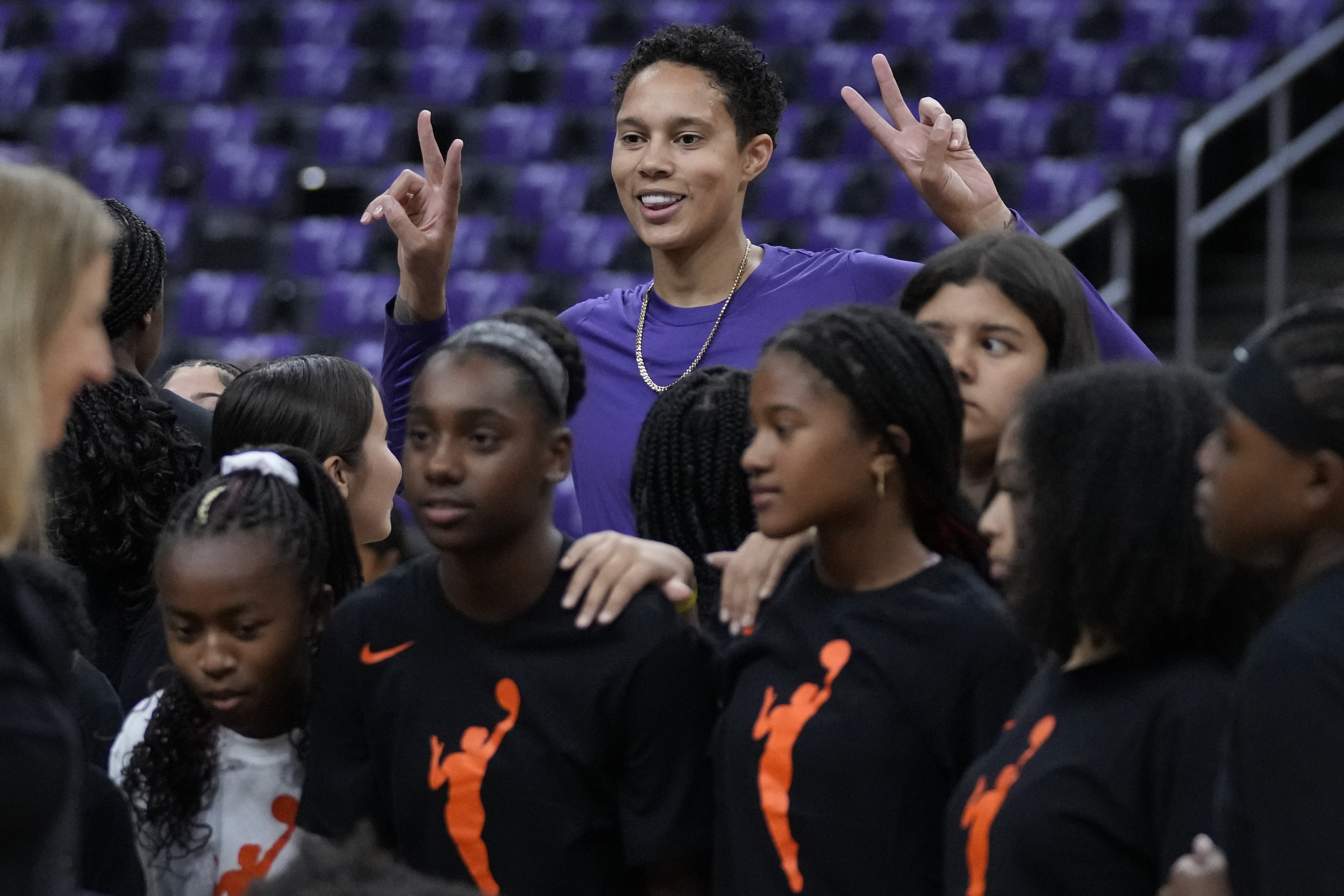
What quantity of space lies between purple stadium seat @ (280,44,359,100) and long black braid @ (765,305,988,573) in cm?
793

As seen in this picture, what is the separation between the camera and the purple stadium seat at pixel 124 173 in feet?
29.8

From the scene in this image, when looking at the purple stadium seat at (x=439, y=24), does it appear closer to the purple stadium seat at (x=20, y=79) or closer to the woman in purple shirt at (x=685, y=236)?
the purple stadium seat at (x=20, y=79)

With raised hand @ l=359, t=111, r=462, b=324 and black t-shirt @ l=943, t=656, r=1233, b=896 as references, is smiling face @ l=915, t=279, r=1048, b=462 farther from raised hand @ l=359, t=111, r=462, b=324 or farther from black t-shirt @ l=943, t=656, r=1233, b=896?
raised hand @ l=359, t=111, r=462, b=324

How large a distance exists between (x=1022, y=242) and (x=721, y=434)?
561mm

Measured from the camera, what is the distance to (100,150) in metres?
9.30

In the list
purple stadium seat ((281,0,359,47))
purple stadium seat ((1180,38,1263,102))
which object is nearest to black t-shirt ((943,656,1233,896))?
purple stadium seat ((1180,38,1263,102))

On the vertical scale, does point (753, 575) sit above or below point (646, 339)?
below

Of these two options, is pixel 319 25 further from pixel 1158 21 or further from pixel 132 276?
pixel 132 276

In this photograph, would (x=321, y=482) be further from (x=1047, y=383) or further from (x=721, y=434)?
(x=1047, y=383)

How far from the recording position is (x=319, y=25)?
10.1m

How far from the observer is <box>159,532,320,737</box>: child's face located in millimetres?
2416

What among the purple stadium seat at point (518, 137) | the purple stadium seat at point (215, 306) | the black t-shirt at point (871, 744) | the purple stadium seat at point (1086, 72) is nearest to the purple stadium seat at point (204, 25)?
the purple stadium seat at point (518, 137)

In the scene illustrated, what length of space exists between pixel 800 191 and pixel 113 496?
231 inches

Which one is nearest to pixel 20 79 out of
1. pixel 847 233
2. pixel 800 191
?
pixel 800 191
